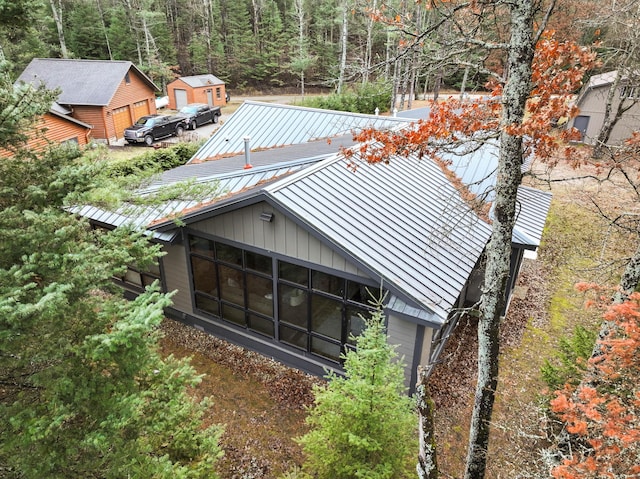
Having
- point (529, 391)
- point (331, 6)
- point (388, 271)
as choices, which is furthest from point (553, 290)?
point (331, 6)

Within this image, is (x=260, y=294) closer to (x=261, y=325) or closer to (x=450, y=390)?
(x=261, y=325)

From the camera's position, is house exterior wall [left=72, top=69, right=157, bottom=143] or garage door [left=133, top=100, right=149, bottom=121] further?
garage door [left=133, top=100, right=149, bottom=121]

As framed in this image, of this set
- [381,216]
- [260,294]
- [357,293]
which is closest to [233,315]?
[260,294]

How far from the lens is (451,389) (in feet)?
28.9

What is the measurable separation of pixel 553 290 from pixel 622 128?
70.9 feet

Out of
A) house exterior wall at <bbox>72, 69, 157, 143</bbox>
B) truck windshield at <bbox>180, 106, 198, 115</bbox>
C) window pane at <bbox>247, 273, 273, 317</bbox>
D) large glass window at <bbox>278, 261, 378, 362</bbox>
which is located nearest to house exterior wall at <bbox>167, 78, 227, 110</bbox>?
house exterior wall at <bbox>72, 69, 157, 143</bbox>

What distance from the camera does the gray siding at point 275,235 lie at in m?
7.84

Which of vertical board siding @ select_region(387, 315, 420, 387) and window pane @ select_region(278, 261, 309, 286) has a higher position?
window pane @ select_region(278, 261, 309, 286)

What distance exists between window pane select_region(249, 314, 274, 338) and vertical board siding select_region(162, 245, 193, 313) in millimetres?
1881

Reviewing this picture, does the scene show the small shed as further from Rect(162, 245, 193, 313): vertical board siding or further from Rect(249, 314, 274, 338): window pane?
Rect(249, 314, 274, 338): window pane

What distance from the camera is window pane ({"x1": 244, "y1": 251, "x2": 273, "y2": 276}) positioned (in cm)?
890

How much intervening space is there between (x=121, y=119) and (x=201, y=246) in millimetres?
23063

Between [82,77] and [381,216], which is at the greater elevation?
[82,77]

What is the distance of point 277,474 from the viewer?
7109mm
